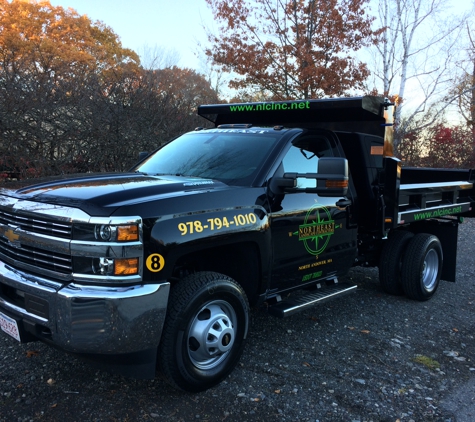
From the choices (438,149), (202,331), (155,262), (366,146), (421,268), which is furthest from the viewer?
(438,149)

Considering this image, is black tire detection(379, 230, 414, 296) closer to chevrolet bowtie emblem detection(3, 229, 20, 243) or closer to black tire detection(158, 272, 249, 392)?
black tire detection(158, 272, 249, 392)

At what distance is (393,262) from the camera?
566 cm

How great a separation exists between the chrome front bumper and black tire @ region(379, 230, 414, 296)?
3607 millimetres

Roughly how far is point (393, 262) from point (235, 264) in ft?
8.87

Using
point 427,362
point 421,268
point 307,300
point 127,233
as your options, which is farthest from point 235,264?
point 421,268

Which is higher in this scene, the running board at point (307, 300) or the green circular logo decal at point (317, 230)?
the green circular logo decal at point (317, 230)

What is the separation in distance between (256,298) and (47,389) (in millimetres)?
1723

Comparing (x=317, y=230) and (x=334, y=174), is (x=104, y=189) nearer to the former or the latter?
(x=334, y=174)

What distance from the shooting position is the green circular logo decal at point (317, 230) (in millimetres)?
4148

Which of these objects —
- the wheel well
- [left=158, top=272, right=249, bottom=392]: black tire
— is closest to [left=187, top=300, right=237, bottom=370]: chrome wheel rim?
[left=158, top=272, right=249, bottom=392]: black tire

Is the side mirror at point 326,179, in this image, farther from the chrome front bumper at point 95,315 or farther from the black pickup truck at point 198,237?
the chrome front bumper at point 95,315

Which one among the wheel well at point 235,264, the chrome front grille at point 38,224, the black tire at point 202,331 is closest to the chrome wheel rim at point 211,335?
the black tire at point 202,331

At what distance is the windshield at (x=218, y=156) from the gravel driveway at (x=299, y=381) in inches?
62.8

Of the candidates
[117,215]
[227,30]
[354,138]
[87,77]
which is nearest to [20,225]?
[117,215]
